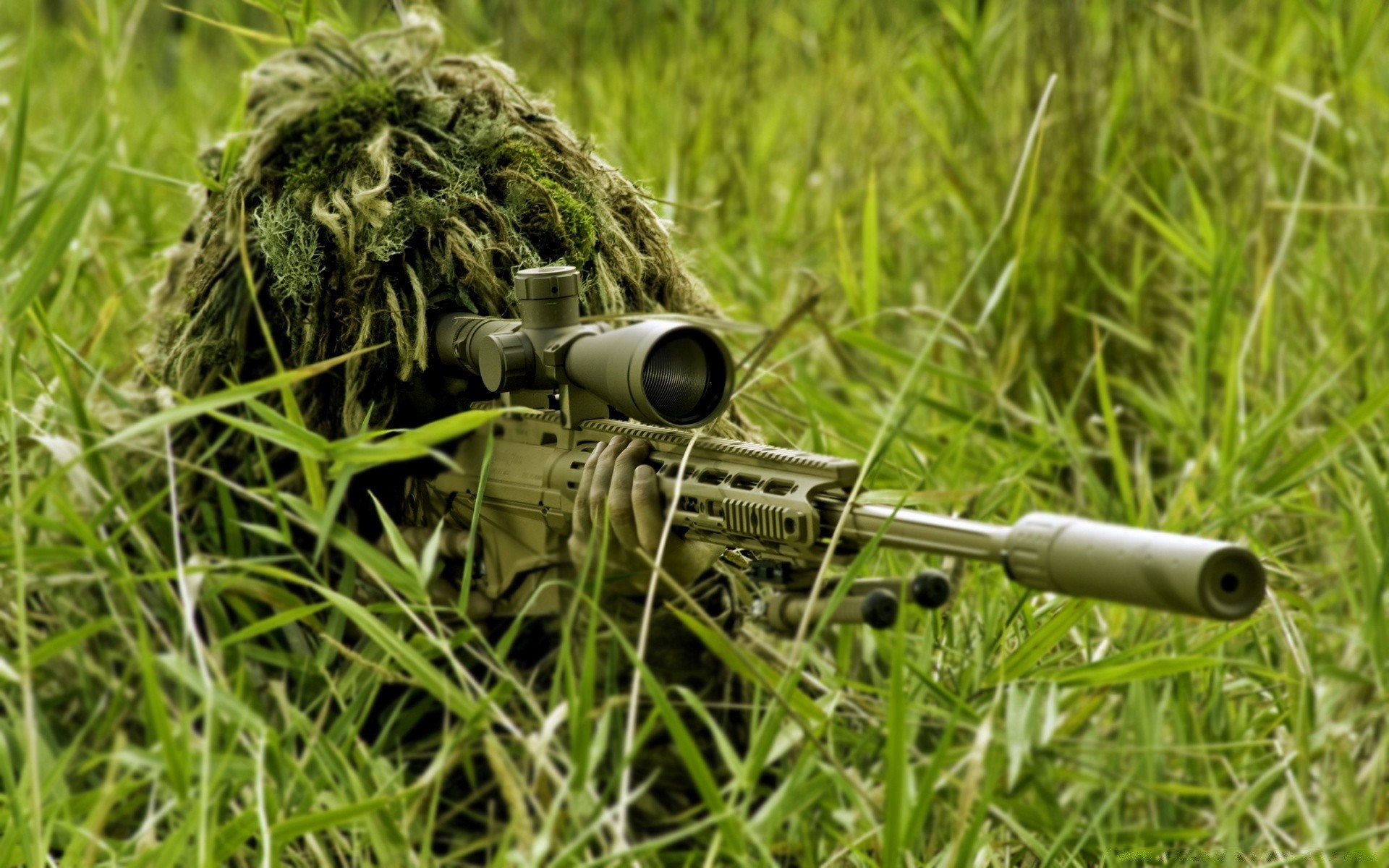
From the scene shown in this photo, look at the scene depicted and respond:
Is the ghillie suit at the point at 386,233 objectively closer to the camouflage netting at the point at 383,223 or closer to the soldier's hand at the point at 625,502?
the camouflage netting at the point at 383,223

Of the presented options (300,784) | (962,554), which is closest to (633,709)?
(962,554)

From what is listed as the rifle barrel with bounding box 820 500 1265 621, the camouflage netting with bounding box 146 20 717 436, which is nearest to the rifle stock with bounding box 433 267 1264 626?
the rifle barrel with bounding box 820 500 1265 621

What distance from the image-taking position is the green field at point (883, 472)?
1.46m

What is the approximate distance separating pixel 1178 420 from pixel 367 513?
1.58 m

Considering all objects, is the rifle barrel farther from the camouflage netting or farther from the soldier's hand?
the camouflage netting

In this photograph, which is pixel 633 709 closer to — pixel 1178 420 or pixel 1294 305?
pixel 1178 420

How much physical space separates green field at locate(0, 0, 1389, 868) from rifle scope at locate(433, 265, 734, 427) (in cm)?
24

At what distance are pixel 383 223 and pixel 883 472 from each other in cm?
83

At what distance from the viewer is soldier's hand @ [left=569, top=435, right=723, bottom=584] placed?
1.56m

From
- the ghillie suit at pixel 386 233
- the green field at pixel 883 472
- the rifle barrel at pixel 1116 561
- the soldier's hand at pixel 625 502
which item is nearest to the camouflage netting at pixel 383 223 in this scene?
the ghillie suit at pixel 386 233

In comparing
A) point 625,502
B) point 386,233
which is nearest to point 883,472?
point 625,502

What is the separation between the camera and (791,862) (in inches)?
84.5

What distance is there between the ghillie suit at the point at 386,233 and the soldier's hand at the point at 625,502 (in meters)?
0.20

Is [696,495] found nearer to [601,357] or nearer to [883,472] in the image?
[601,357]
